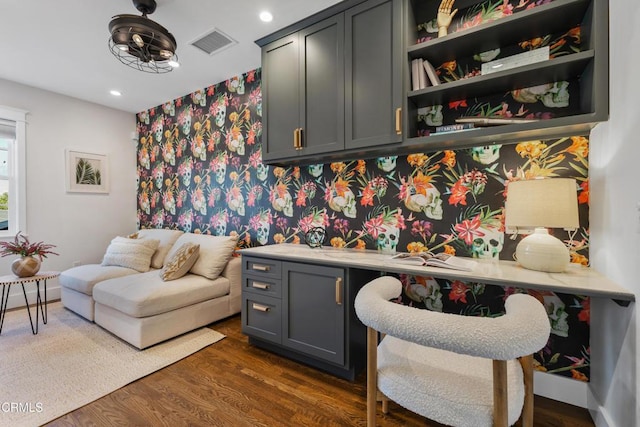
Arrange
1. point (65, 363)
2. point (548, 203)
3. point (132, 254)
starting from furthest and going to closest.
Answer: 1. point (132, 254)
2. point (65, 363)
3. point (548, 203)

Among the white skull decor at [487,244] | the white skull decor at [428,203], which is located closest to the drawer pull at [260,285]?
the white skull decor at [428,203]

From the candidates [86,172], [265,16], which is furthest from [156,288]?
[86,172]

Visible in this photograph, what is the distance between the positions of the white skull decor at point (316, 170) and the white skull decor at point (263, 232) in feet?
2.46

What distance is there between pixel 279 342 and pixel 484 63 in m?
2.35

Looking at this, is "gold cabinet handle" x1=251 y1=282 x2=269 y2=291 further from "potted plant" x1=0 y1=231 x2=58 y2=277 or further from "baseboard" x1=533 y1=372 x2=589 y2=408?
"potted plant" x1=0 y1=231 x2=58 y2=277

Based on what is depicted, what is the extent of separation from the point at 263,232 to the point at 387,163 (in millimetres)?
1508

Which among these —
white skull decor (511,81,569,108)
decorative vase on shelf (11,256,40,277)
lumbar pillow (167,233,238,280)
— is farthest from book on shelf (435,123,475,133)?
decorative vase on shelf (11,256,40,277)

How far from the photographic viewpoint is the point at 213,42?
2.48 m

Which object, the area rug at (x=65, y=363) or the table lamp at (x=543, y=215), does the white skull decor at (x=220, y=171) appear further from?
the table lamp at (x=543, y=215)

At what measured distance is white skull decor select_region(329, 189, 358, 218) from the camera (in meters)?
2.36

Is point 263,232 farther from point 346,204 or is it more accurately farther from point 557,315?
point 557,315

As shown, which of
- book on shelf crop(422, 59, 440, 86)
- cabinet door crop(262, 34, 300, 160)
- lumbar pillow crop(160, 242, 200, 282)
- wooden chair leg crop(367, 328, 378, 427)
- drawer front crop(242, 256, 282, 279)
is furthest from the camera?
lumbar pillow crop(160, 242, 200, 282)

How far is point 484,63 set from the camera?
1.73m

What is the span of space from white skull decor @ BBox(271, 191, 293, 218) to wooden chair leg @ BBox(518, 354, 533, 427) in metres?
2.06
